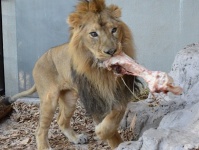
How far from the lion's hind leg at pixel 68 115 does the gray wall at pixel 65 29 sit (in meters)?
1.29

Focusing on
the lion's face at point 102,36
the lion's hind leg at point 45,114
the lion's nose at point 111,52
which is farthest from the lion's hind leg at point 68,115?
the lion's nose at point 111,52

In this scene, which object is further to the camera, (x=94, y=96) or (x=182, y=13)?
(x=182, y=13)

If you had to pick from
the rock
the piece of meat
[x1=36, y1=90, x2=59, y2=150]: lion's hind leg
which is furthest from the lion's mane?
[x1=36, y1=90, x2=59, y2=150]: lion's hind leg

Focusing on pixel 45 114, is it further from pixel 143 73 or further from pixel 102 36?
pixel 143 73

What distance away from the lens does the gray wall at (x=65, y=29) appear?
5.89 metres

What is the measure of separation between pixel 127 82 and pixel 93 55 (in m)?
0.38

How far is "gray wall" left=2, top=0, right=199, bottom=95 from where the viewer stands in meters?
5.89

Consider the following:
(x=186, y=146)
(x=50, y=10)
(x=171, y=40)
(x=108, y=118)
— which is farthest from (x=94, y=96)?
(x=50, y=10)

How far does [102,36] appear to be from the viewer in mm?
3844

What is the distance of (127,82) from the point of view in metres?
4.15

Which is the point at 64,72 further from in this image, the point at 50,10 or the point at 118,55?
the point at 50,10

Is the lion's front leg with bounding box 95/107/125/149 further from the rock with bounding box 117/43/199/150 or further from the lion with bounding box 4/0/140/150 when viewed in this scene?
the rock with bounding box 117/43/199/150

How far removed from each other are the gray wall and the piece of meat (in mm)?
2144

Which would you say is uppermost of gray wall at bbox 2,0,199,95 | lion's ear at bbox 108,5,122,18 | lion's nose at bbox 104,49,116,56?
lion's ear at bbox 108,5,122,18
